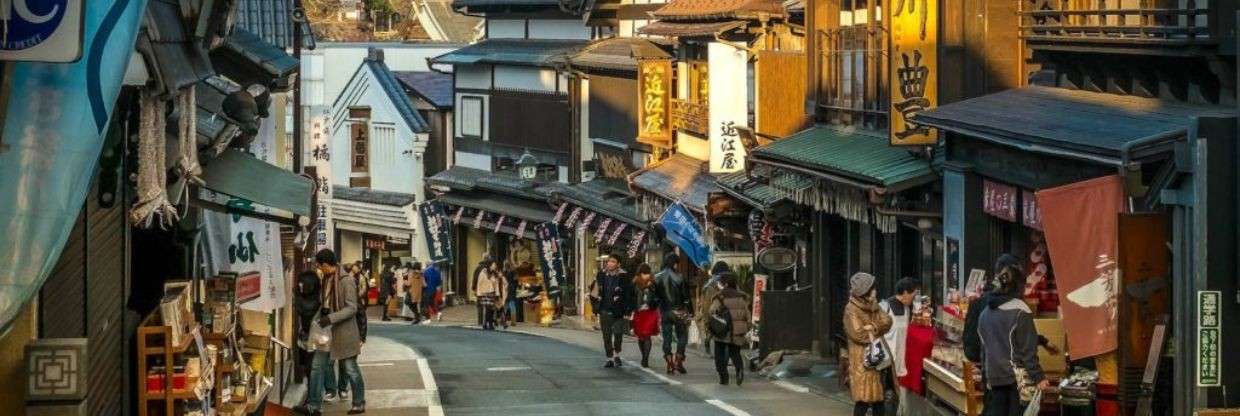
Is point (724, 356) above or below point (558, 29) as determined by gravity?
below

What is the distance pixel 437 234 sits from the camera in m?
61.2

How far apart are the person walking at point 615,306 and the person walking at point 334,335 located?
7.53m

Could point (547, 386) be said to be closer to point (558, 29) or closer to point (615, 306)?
point (615, 306)

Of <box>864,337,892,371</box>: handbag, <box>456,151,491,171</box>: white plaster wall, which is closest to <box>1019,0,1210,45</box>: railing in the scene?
<box>864,337,892,371</box>: handbag

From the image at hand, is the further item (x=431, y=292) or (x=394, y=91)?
(x=394, y=91)

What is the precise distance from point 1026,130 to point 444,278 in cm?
4307

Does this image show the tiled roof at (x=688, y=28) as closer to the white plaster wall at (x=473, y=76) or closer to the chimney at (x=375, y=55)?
the white plaster wall at (x=473, y=76)

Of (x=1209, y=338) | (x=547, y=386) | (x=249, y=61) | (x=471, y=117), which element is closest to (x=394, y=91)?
(x=471, y=117)

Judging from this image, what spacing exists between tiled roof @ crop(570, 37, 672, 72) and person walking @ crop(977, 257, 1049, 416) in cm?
2722

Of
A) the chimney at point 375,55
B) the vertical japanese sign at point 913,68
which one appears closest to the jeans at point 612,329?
the vertical japanese sign at point 913,68

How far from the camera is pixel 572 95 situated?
53062 mm

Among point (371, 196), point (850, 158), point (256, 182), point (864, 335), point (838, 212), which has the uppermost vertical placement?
point (850, 158)

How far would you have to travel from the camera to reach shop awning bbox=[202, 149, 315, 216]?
16.6m

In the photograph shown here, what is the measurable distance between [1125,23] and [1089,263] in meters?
2.57
